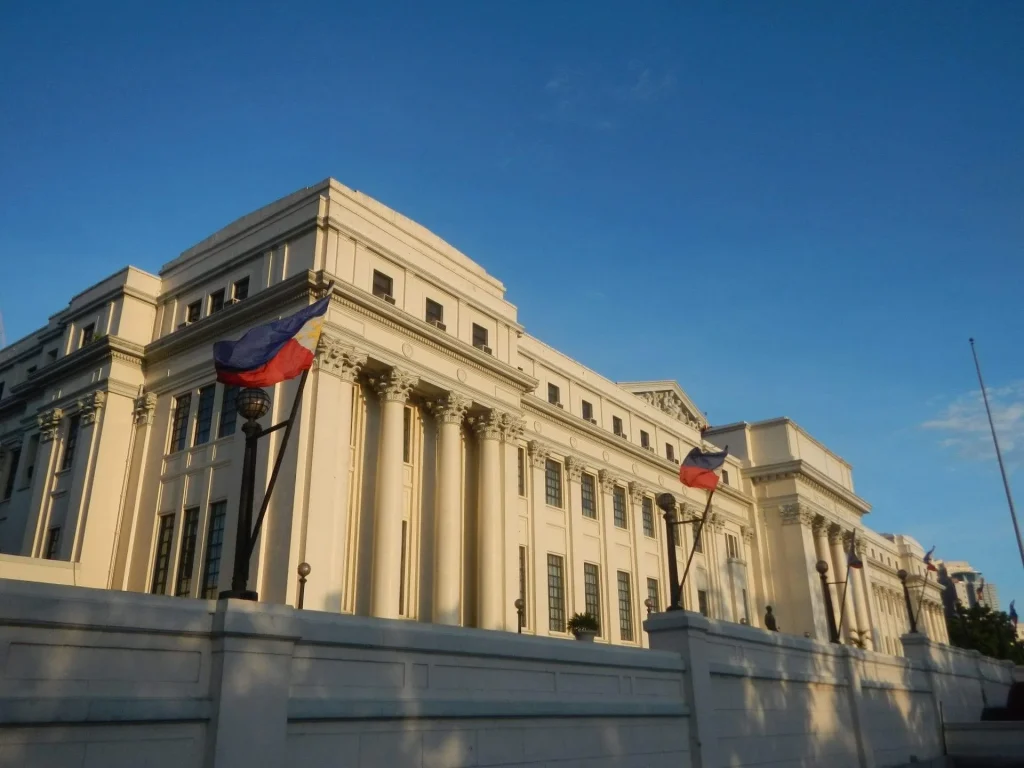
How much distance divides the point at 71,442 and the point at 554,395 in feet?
68.6

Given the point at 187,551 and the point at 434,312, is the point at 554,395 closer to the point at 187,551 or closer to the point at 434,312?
the point at 434,312

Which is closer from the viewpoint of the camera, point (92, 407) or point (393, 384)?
point (393, 384)

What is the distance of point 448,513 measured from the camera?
1173 inches

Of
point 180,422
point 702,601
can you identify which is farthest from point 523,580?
point 702,601

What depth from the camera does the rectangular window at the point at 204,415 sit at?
95.8ft

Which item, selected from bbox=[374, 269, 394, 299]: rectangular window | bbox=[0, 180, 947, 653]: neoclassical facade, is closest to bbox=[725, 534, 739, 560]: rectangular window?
bbox=[0, 180, 947, 653]: neoclassical facade

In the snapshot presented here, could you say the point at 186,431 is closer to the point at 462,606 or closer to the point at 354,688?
the point at 462,606

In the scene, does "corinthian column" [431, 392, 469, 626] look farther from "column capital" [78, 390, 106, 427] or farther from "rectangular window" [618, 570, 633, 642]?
"rectangular window" [618, 570, 633, 642]

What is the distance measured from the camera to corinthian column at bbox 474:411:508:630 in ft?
98.6

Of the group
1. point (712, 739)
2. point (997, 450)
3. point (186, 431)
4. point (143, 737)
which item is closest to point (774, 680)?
point (712, 739)

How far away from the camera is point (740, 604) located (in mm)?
51688

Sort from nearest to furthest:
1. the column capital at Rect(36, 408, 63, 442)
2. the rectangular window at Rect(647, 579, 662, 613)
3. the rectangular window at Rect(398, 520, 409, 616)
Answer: the rectangular window at Rect(398, 520, 409, 616) → the column capital at Rect(36, 408, 63, 442) → the rectangular window at Rect(647, 579, 662, 613)

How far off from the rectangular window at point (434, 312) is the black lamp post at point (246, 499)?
20511 millimetres

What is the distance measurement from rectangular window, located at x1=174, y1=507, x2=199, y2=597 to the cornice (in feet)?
49.1
